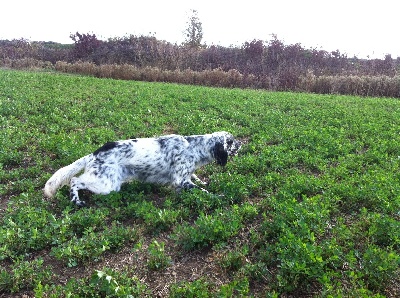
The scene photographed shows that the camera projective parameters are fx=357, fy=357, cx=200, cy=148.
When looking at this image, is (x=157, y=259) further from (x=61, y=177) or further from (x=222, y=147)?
(x=222, y=147)

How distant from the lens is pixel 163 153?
19.8ft

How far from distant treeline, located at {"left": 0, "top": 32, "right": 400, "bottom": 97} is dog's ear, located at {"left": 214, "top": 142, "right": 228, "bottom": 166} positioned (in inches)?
549

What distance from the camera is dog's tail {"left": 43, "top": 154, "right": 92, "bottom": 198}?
5.34 metres

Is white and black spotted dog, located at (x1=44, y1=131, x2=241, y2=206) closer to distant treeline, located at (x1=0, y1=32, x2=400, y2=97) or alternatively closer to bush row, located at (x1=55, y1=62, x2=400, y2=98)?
bush row, located at (x1=55, y1=62, x2=400, y2=98)

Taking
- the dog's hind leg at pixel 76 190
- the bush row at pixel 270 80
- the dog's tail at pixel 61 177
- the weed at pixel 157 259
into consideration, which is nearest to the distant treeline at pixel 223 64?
the bush row at pixel 270 80

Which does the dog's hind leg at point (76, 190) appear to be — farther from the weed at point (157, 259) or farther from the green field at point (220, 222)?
the weed at point (157, 259)

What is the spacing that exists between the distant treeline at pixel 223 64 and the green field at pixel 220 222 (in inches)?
403

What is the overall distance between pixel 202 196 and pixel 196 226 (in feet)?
2.53


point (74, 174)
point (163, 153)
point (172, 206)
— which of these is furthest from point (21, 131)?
point (172, 206)

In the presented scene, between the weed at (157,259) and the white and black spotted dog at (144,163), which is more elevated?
the white and black spotted dog at (144,163)

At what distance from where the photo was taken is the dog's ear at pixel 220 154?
250 inches

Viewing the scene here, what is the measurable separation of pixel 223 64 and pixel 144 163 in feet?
72.9

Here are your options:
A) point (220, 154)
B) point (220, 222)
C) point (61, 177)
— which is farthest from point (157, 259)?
point (220, 154)

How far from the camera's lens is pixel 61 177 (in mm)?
5438
